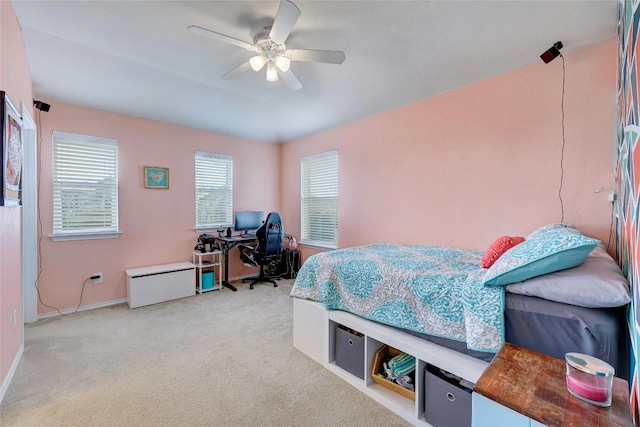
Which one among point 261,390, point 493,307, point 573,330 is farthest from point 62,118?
point 573,330

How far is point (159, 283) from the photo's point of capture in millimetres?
3568

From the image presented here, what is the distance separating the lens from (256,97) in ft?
11.0

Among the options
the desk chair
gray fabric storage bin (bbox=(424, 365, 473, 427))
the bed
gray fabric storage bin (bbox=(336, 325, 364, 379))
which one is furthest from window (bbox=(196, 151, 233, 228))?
gray fabric storage bin (bbox=(424, 365, 473, 427))

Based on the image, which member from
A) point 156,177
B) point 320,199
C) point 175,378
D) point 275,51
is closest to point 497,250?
point 275,51

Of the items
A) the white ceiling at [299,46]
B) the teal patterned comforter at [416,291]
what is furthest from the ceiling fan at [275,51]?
the teal patterned comforter at [416,291]

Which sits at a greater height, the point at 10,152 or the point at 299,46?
the point at 299,46

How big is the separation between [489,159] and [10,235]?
4.16m

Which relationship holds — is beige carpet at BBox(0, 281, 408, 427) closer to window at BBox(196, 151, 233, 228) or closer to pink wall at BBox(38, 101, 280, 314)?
pink wall at BBox(38, 101, 280, 314)

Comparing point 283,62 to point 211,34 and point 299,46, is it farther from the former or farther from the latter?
point 211,34

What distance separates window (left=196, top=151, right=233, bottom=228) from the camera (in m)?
4.36

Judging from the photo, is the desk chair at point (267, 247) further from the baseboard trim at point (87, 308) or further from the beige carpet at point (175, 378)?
the baseboard trim at point (87, 308)

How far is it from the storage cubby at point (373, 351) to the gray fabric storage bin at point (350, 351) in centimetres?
2

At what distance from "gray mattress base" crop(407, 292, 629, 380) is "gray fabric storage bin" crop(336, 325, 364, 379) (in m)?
0.86

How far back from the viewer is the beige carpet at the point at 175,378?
1.64 metres
